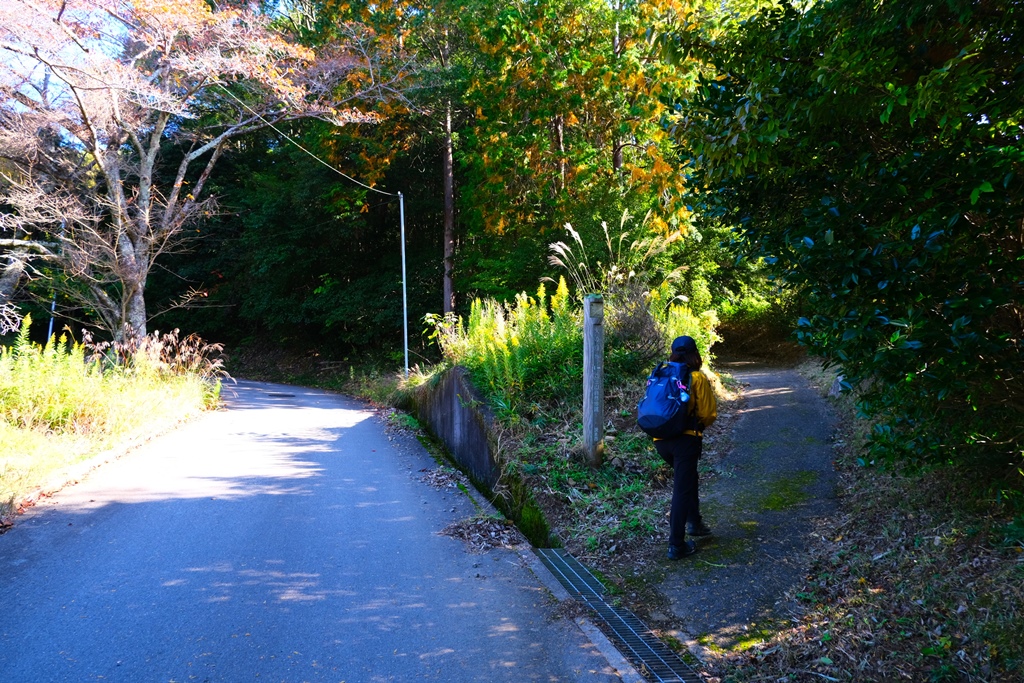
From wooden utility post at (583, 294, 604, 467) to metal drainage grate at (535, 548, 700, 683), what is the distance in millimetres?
1370

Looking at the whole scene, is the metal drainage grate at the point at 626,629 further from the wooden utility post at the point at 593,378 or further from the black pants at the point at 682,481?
the wooden utility post at the point at 593,378

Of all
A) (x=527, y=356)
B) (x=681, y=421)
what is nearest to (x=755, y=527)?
(x=681, y=421)

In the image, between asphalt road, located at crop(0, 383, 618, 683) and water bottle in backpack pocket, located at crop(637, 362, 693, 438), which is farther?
water bottle in backpack pocket, located at crop(637, 362, 693, 438)

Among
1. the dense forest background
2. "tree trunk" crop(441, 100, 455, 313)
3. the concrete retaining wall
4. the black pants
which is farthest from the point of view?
"tree trunk" crop(441, 100, 455, 313)

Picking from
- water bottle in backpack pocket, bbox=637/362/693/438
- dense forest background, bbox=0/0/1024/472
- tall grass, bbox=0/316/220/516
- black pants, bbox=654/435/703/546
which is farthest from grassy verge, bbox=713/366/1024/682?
tall grass, bbox=0/316/220/516

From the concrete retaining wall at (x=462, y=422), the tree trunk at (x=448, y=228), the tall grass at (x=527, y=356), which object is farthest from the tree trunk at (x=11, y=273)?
the tree trunk at (x=448, y=228)

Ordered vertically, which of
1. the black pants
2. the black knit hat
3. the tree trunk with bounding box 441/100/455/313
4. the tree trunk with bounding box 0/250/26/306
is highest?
the tree trunk with bounding box 441/100/455/313

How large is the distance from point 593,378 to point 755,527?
2.04m

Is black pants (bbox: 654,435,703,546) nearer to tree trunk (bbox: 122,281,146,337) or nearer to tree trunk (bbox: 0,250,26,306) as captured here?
tree trunk (bbox: 0,250,26,306)

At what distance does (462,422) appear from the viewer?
974 centimetres

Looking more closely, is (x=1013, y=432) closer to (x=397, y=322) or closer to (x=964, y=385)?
(x=964, y=385)

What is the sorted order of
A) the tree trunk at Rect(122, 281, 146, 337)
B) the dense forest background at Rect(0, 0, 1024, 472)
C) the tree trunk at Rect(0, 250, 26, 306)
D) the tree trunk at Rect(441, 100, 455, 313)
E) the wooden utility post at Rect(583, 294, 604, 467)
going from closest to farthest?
1. the dense forest background at Rect(0, 0, 1024, 472)
2. the wooden utility post at Rect(583, 294, 604, 467)
3. the tree trunk at Rect(0, 250, 26, 306)
4. the tree trunk at Rect(122, 281, 146, 337)
5. the tree trunk at Rect(441, 100, 455, 313)

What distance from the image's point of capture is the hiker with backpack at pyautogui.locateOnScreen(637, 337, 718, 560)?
529 cm

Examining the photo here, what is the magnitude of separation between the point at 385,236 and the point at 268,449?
20.3m
